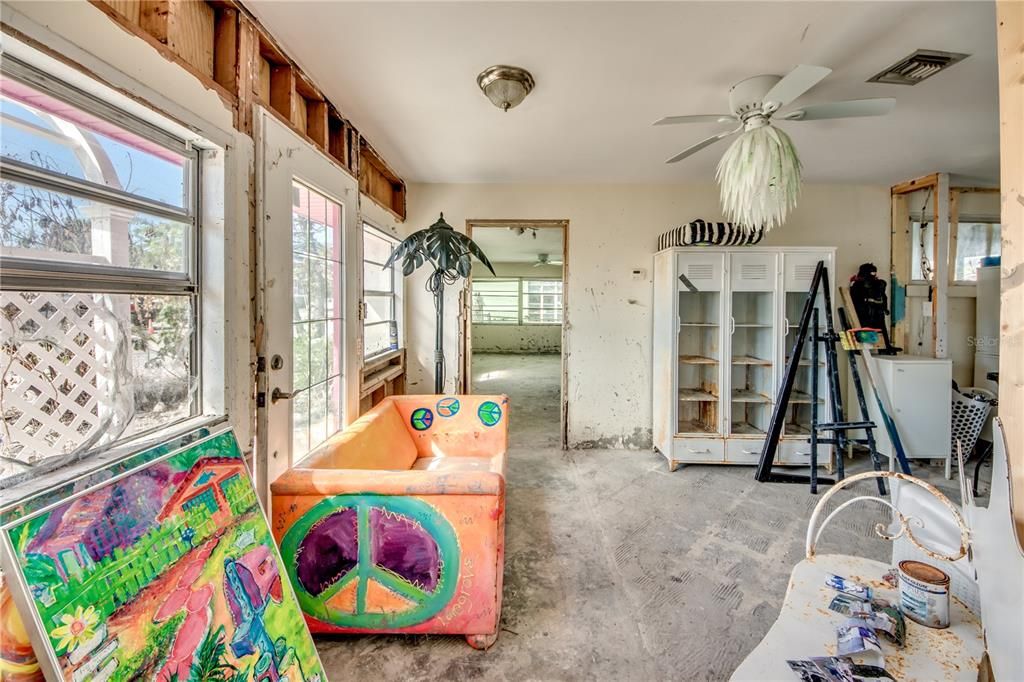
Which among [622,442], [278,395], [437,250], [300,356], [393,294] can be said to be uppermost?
[437,250]

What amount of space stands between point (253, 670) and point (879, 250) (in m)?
5.27

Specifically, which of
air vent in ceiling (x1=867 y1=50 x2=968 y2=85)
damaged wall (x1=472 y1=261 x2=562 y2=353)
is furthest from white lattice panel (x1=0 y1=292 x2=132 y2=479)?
damaged wall (x1=472 y1=261 x2=562 y2=353)

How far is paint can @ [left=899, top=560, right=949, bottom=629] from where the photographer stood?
0.96 meters

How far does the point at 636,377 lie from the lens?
12.9ft

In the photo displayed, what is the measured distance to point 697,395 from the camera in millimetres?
3645

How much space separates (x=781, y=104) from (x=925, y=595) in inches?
74.3

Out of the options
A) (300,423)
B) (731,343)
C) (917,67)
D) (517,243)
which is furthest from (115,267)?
(517,243)

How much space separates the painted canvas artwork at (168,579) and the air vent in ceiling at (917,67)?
128 inches

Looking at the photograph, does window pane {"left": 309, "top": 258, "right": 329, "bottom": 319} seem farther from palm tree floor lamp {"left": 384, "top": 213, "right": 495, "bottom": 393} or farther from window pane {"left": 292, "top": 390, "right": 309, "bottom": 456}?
palm tree floor lamp {"left": 384, "top": 213, "right": 495, "bottom": 393}

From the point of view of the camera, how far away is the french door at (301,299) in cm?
169

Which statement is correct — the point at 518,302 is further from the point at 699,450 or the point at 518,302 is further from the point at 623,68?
the point at 623,68

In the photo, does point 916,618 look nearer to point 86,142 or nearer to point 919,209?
point 86,142

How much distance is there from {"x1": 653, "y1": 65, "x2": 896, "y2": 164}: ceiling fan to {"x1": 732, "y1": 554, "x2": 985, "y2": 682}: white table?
1.74m

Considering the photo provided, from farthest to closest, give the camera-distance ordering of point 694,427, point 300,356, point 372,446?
point 694,427 → point 372,446 → point 300,356
